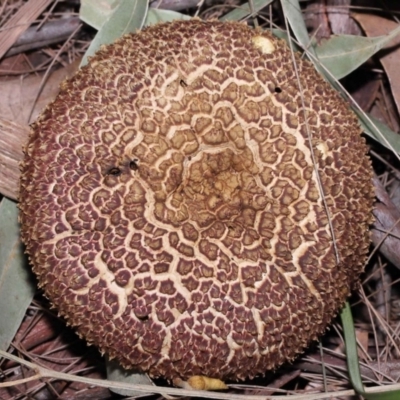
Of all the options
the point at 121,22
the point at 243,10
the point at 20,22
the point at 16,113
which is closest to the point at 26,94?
the point at 16,113

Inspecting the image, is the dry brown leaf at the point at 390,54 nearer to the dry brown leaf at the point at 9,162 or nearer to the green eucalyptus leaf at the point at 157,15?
the green eucalyptus leaf at the point at 157,15

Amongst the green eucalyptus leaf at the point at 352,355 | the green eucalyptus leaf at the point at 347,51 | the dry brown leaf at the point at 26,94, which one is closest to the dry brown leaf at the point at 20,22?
the dry brown leaf at the point at 26,94

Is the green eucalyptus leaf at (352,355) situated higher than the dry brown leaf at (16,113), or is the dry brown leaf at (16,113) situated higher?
the dry brown leaf at (16,113)

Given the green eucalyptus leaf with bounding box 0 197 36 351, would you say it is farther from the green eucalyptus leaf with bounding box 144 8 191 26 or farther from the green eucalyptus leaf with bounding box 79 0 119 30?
the green eucalyptus leaf with bounding box 144 8 191 26

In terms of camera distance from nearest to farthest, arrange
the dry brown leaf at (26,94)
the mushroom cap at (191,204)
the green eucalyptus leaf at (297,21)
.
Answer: the mushroom cap at (191,204) → the green eucalyptus leaf at (297,21) → the dry brown leaf at (26,94)

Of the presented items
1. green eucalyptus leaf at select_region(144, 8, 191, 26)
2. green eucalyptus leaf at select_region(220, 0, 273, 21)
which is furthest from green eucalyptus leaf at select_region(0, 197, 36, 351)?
Answer: green eucalyptus leaf at select_region(220, 0, 273, 21)
